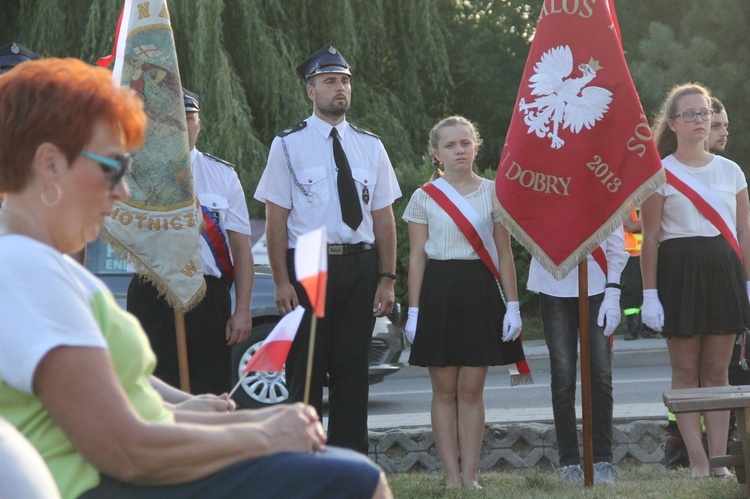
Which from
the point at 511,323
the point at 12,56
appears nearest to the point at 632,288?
the point at 511,323

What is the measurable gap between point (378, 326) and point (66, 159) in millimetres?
7737

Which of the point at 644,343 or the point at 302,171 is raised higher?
the point at 302,171

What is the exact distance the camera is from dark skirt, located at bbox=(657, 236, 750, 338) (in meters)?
6.08

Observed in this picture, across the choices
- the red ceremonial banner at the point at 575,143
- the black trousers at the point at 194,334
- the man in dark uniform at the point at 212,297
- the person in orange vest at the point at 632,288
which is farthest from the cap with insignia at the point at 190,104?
the person in orange vest at the point at 632,288

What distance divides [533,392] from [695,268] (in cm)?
534

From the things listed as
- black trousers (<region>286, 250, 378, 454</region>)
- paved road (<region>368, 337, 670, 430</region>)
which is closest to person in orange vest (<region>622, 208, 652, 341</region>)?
paved road (<region>368, 337, 670, 430</region>)

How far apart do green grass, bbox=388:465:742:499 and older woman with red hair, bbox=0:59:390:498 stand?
3.26 meters

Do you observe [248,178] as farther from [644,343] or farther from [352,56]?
[644,343]

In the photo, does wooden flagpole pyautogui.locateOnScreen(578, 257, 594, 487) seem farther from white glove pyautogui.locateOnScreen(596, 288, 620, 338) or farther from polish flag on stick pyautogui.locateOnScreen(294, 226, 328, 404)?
polish flag on stick pyautogui.locateOnScreen(294, 226, 328, 404)

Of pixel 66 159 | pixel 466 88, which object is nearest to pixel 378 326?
pixel 66 159

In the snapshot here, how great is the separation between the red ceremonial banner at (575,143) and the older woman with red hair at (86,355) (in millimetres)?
3723

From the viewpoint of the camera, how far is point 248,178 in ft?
45.9

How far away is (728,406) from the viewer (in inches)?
194

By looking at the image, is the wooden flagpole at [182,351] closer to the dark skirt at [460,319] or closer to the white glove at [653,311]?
the dark skirt at [460,319]
